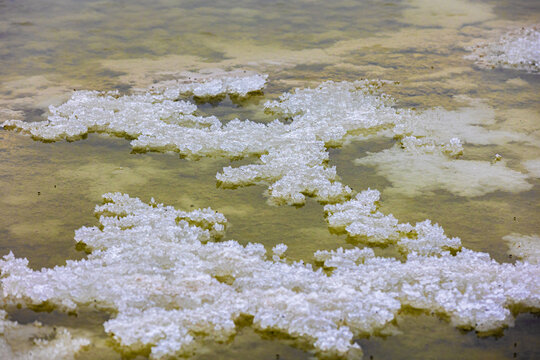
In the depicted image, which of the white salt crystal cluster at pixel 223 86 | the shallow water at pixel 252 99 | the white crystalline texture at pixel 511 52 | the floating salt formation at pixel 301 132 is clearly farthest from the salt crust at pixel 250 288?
the white crystalline texture at pixel 511 52

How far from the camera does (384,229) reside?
2053mm

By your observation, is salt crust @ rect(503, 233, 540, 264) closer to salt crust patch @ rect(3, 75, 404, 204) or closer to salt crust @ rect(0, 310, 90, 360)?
salt crust patch @ rect(3, 75, 404, 204)

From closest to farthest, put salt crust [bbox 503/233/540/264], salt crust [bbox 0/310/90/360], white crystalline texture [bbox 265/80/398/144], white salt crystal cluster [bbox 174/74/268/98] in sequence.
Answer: salt crust [bbox 0/310/90/360]
salt crust [bbox 503/233/540/264]
white crystalline texture [bbox 265/80/398/144]
white salt crystal cluster [bbox 174/74/268/98]

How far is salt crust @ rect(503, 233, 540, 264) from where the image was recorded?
6.28 feet

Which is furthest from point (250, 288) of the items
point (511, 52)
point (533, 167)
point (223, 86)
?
point (511, 52)

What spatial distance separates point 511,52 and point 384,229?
2257 millimetres

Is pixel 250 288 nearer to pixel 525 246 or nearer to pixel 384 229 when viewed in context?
pixel 384 229

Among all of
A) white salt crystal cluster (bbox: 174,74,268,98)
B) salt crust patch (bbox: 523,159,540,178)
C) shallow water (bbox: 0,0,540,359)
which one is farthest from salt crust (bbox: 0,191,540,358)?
white salt crystal cluster (bbox: 174,74,268,98)

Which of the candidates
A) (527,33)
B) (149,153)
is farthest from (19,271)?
(527,33)

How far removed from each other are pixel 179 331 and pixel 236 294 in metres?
0.21

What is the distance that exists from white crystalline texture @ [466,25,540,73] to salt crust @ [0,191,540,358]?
6.83 feet

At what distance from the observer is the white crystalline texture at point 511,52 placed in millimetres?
3607

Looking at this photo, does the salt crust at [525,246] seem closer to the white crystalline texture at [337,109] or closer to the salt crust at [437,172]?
the salt crust at [437,172]

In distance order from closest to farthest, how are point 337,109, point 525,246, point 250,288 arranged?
point 250,288 < point 525,246 < point 337,109
